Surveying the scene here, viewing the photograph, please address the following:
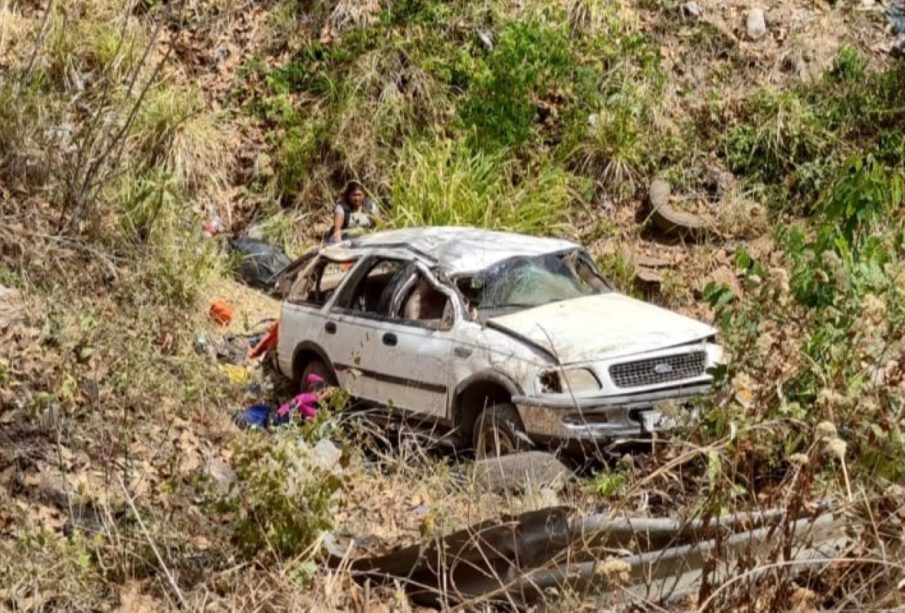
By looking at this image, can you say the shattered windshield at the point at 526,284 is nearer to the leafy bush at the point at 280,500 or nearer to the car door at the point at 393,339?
the car door at the point at 393,339

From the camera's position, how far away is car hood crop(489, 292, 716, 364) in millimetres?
9258

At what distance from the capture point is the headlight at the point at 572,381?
29.7 feet

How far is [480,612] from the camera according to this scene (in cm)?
504

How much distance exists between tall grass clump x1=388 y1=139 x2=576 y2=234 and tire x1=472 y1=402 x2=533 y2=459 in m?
5.65

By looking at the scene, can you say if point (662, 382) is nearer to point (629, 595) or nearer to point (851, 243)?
point (851, 243)

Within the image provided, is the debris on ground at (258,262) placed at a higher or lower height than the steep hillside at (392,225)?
lower

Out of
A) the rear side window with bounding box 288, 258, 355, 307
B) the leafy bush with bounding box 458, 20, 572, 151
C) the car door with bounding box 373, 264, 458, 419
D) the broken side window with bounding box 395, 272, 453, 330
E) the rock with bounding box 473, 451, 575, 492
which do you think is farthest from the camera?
the leafy bush with bounding box 458, 20, 572, 151

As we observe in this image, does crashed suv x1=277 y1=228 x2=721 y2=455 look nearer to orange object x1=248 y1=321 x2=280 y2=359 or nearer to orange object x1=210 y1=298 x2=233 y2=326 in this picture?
orange object x1=248 y1=321 x2=280 y2=359

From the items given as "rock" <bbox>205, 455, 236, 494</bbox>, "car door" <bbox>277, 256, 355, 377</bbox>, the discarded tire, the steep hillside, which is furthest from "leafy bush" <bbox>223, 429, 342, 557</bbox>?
the discarded tire

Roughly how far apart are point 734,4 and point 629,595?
14.6m

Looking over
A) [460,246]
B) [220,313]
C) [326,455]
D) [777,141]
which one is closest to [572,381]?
[460,246]

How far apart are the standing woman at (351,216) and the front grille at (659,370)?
5.89m

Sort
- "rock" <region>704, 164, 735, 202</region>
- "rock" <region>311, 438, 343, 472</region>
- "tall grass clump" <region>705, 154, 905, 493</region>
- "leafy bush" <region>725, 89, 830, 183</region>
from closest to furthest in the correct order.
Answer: "tall grass clump" <region>705, 154, 905, 493</region> → "rock" <region>311, 438, 343, 472</region> → "rock" <region>704, 164, 735, 202</region> → "leafy bush" <region>725, 89, 830, 183</region>

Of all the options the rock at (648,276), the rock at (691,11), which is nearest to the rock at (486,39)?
the rock at (691,11)
